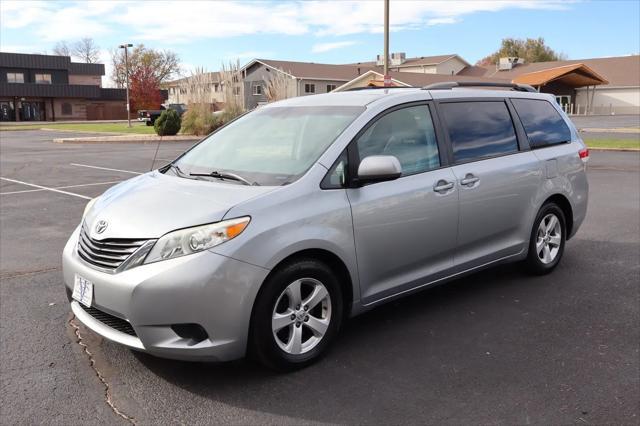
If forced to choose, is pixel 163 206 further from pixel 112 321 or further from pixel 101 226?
pixel 112 321

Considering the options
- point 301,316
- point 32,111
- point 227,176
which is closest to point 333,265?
point 301,316

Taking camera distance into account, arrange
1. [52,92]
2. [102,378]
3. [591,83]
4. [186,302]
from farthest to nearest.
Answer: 1. [591,83]
2. [52,92]
3. [102,378]
4. [186,302]

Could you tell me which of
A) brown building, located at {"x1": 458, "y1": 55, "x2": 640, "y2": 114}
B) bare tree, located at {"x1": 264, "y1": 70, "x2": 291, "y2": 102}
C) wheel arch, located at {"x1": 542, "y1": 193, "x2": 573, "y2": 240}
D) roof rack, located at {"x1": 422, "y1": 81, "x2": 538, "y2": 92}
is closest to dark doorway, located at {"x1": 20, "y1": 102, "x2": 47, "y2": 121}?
bare tree, located at {"x1": 264, "y1": 70, "x2": 291, "y2": 102}

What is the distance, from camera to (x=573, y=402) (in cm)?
334

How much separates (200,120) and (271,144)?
2627 centimetres

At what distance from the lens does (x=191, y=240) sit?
11.0 feet

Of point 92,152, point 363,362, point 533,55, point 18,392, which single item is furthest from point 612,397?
point 533,55

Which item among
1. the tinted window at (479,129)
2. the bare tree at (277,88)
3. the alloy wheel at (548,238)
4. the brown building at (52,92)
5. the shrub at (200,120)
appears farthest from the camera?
the brown building at (52,92)

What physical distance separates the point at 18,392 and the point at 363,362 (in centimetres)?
209

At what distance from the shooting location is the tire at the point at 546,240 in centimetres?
554

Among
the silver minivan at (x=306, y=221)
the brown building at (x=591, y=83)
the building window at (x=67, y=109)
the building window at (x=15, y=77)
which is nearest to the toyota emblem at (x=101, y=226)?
the silver minivan at (x=306, y=221)

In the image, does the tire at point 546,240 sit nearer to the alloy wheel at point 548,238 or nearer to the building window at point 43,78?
the alloy wheel at point 548,238

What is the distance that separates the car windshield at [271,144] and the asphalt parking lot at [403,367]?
1.31 m

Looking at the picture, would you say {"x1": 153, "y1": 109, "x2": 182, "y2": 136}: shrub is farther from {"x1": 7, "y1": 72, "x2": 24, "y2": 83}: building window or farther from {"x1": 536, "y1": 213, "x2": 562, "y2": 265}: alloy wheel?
{"x1": 7, "y1": 72, "x2": 24, "y2": 83}: building window
